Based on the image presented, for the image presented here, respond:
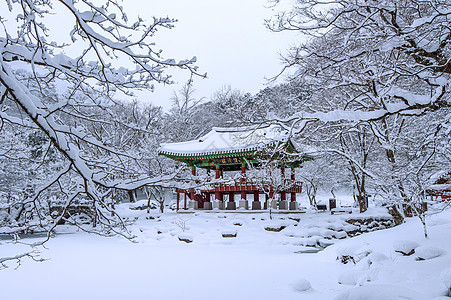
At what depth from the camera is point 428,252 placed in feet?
21.1

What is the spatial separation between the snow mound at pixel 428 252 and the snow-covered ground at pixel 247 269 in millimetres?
17

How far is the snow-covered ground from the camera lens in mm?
5996

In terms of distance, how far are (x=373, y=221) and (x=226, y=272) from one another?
9793mm

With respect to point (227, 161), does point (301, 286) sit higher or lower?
lower

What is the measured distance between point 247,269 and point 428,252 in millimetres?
4188

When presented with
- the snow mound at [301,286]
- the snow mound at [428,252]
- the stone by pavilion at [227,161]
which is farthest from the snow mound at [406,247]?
the stone by pavilion at [227,161]

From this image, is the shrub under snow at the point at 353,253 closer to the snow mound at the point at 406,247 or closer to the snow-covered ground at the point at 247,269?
the snow-covered ground at the point at 247,269

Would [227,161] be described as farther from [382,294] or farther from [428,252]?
[382,294]

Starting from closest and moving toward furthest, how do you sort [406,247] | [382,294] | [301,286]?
1. [382,294]
2. [301,286]
3. [406,247]

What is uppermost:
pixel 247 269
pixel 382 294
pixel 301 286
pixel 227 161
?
pixel 227 161

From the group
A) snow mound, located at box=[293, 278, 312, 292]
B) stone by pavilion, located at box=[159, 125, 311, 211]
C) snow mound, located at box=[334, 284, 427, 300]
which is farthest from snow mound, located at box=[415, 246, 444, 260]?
stone by pavilion, located at box=[159, 125, 311, 211]

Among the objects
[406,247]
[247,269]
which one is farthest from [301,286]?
[406,247]

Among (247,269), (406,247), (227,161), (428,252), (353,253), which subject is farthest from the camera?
(227,161)

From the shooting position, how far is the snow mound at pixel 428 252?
640cm
